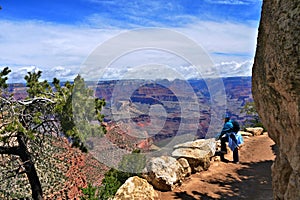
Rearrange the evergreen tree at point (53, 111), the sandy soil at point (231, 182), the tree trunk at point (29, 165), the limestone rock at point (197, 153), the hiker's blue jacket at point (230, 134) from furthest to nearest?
the hiker's blue jacket at point (230, 134) < the tree trunk at point (29, 165) < the limestone rock at point (197, 153) < the evergreen tree at point (53, 111) < the sandy soil at point (231, 182)

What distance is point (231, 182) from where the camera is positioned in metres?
7.63

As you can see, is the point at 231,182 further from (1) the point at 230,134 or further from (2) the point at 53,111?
(2) the point at 53,111

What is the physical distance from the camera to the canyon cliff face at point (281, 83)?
2.55 m

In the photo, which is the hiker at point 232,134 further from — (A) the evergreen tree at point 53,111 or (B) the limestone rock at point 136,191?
(A) the evergreen tree at point 53,111

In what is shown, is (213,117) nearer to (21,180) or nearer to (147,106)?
(147,106)

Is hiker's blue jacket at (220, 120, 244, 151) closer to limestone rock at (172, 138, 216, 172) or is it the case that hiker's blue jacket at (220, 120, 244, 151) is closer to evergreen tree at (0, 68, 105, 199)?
limestone rock at (172, 138, 216, 172)

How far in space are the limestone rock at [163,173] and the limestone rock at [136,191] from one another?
0.37 m

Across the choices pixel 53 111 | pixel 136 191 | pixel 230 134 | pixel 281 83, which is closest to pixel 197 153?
pixel 230 134

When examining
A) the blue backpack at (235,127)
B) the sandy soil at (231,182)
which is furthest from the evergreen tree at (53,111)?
the blue backpack at (235,127)

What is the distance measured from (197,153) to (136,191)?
2860 millimetres

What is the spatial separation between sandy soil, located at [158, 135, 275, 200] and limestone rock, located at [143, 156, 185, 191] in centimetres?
18

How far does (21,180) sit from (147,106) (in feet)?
20.7

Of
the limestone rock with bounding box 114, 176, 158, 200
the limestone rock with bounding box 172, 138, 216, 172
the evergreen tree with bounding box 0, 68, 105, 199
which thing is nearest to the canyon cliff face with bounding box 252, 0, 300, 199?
the limestone rock with bounding box 114, 176, 158, 200

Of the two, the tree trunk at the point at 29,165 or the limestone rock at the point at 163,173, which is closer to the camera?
the limestone rock at the point at 163,173
